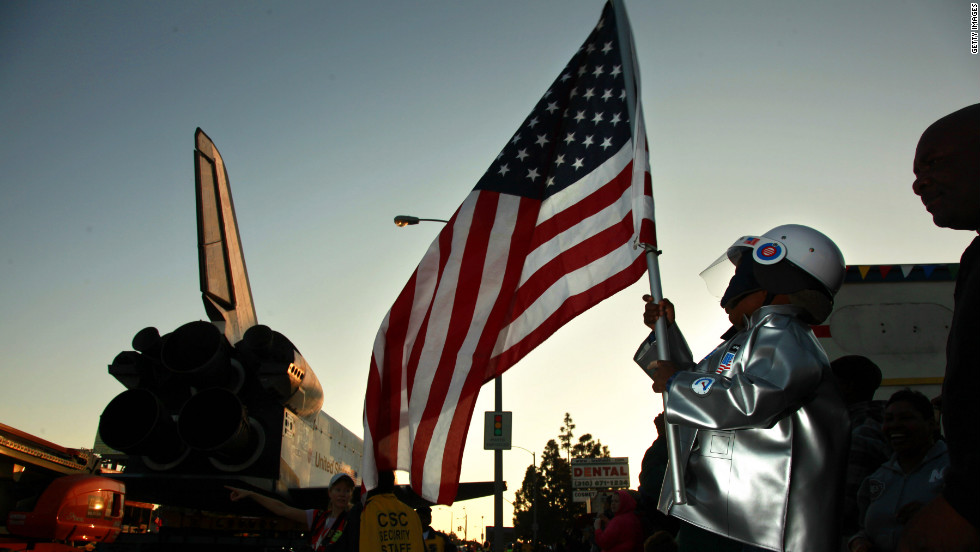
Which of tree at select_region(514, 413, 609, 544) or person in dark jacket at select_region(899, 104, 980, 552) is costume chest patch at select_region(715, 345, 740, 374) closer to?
person in dark jacket at select_region(899, 104, 980, 552)

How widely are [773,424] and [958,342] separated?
85 cm

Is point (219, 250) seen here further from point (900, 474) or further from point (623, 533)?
point (900, 474)

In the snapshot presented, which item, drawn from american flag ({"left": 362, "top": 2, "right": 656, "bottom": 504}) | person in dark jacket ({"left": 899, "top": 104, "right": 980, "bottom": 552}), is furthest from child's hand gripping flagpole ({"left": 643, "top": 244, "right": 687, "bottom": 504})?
person in dark jacket ({"left": 899, "top": 104, "right": 980, "bottom": 552})

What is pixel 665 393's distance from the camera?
2.33 metres

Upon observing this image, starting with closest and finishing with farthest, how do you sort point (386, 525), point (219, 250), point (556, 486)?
point (386, 525), point (219, 250), point (556, 486)

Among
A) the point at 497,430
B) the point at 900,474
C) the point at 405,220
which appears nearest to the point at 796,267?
the point at 900,474

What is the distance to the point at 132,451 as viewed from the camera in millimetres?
6410

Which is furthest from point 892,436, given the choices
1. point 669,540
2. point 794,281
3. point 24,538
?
point 24,538

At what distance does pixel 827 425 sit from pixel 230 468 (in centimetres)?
611

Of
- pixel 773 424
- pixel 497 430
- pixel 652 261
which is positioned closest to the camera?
pixel 773 424

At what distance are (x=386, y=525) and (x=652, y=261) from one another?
2345 millimetres

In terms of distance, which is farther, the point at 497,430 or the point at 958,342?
the point at 497,430

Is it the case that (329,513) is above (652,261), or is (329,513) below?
below

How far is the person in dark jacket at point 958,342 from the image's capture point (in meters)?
1.29
